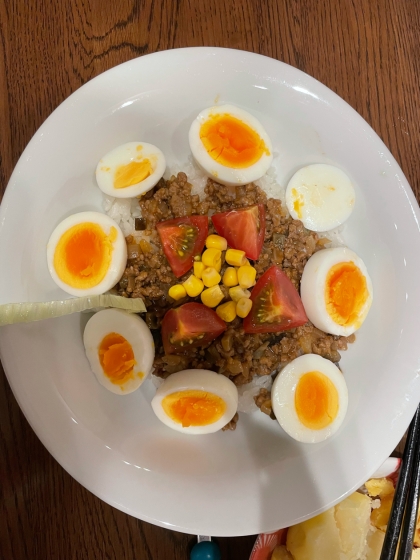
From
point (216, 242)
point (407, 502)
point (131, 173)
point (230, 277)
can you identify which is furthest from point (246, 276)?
point (407, 502)

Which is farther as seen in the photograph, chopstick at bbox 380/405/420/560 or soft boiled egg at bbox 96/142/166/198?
soft boiled egg at bbox 96/142/166/198

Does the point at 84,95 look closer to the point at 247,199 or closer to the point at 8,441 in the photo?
the point at 247,199

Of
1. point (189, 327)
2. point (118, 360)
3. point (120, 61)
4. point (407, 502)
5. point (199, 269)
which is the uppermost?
point (120, 61)

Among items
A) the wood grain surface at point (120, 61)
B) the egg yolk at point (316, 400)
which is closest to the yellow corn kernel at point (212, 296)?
the egg yolk at point (316, 400)

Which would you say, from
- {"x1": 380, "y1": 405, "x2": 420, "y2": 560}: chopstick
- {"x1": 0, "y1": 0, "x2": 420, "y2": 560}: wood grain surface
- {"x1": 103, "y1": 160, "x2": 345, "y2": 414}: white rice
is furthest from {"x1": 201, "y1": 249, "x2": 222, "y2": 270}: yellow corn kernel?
{"x1": 380, "y1": 405, "x2": 420, "y2": 560}: chopstick

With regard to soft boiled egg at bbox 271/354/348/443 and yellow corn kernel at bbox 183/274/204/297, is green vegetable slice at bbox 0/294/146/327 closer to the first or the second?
yellow corn kernel at bbox 183/274/204/297

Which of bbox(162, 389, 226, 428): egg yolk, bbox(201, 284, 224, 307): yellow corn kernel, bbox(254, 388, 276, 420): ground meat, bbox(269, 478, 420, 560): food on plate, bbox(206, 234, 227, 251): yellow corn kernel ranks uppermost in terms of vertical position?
bbox(206, 234, 227, 251): yellow corn kernel

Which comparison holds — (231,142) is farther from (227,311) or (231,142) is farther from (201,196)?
(227,311)
